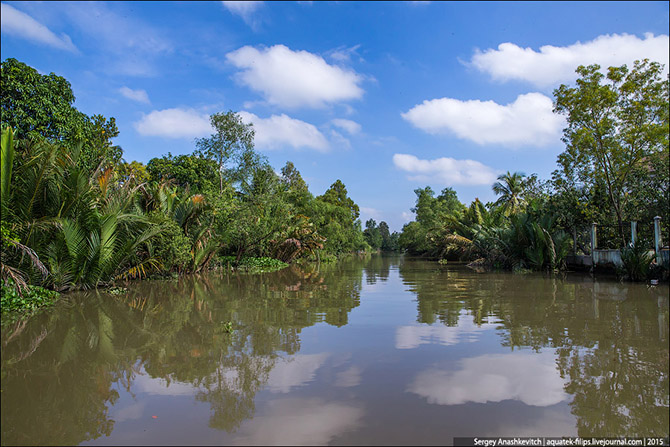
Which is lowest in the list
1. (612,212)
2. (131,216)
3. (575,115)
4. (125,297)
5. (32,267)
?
(125,297)

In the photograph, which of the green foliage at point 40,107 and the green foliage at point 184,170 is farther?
the green foliage at point 184,170

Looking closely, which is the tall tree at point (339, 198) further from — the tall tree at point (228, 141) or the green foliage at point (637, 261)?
the green foliage at point (637, 261)

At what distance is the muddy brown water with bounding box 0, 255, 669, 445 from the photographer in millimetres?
3227

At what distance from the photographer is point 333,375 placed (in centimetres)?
444

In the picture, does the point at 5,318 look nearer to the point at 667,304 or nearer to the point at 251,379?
the point at 251,379

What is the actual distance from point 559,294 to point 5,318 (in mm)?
11509

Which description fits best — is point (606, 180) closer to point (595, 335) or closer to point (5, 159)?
point (595, 335)

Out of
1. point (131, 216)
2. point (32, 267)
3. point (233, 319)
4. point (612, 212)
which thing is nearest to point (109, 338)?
point (233, 319)

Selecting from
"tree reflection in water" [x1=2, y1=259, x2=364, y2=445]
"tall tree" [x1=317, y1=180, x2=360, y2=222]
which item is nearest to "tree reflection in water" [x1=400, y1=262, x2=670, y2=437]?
"tree reflection in water" [x1=2, y1=259, x2=364, y2=445]

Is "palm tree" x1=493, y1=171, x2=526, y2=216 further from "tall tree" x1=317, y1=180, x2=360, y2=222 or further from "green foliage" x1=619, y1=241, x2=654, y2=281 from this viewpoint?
"green foliage" x1=619, y1=241, x2=654, y2=281

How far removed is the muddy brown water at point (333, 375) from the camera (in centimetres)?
323

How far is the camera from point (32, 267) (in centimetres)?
902

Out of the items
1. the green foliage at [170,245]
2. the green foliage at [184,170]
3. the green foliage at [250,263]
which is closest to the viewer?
the green foliage at [170,245]

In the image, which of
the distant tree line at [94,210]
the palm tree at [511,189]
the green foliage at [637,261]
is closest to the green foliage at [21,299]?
the distant tree line at [94,210]
